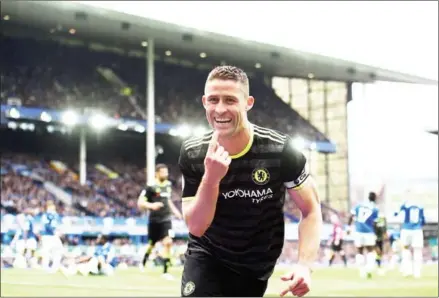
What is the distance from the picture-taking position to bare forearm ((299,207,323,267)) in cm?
361

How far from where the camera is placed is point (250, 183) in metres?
3.78

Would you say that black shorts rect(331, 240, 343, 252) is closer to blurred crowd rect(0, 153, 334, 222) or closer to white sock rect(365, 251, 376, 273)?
blurred crowd rect(0, 153, 334, 222)

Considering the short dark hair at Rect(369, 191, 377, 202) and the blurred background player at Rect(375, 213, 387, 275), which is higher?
the short dark hair at Rect(369, 191, 377, 202)

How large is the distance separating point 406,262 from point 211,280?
14562 mm

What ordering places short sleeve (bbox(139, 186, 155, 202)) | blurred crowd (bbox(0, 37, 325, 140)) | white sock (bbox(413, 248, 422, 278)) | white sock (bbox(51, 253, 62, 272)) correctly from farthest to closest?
blurred crowd (bbox(0, 37, 325, 140)), white sock (bbox(413, 248, 422, 278)), white sock (bbox(51, 253, 62, 272)), short sleeve (bbox(139, 186, 155, 202))

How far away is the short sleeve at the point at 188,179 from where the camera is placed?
3.76 m

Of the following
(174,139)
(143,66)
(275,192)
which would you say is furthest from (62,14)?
(275,192)

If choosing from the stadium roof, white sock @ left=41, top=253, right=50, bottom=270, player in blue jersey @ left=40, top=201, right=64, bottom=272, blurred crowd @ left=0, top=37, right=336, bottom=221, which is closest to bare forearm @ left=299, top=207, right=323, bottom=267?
player in blue jersey @ left=40, top=201, right=64, bottom=272

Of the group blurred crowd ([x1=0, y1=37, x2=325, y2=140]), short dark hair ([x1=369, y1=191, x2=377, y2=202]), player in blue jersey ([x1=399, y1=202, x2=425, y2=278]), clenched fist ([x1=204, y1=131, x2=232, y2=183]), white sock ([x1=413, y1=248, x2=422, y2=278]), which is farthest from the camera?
blurred crowd ([x1=0, y1=37, x2=325, y2=140])

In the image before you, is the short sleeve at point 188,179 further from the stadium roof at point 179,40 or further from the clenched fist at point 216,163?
the stadium roof at point 179,40

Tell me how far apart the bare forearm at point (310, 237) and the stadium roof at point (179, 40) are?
2219 cm

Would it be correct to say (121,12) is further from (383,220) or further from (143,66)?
(383,220)

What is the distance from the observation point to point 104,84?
101ft

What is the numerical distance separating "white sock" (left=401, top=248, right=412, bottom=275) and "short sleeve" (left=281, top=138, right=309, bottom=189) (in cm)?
1433
